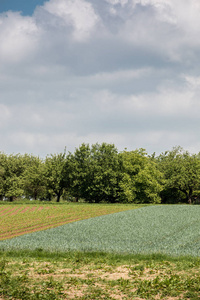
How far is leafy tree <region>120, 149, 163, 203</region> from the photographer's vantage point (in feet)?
249

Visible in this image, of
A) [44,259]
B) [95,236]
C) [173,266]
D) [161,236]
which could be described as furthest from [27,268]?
[161,236]

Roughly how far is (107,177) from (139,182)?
8.89 m

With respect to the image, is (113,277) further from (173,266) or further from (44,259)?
(44,259)

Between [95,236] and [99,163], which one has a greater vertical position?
[99,163]

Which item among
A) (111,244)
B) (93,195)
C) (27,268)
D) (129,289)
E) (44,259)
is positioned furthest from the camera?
(93,195)

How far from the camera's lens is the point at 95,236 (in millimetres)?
24078

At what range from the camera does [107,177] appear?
250 feet

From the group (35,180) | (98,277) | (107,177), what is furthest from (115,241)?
(35,180)

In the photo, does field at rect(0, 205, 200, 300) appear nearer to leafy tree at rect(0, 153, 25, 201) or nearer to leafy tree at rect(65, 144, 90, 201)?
leafy tree at rect(65, 144, 90, 201)

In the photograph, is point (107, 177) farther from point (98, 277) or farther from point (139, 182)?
point (98, 277)

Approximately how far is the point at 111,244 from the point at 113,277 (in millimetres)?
7965

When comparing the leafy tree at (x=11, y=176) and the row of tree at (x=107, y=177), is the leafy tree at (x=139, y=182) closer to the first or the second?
the row of tree at (x=107, y=177)

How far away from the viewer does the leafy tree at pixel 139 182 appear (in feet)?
249

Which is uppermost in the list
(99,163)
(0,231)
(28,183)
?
(99,163)
